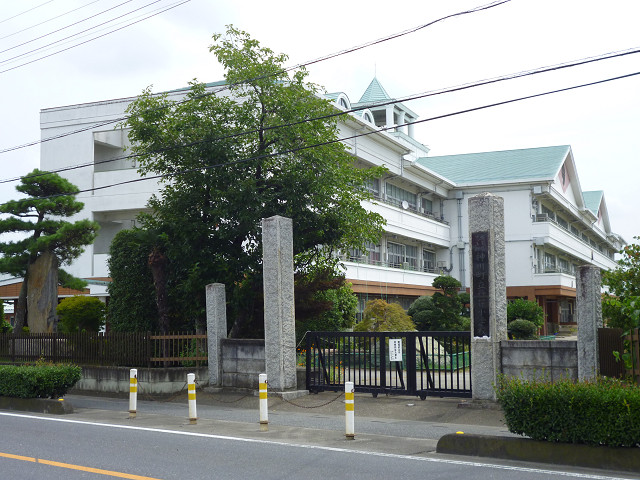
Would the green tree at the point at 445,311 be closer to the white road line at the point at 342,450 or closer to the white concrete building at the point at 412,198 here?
the white concrete building at the point at 412,198

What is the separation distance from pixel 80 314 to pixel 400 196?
24458mm

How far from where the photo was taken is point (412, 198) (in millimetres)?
46594

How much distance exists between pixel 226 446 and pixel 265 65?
37.5ft

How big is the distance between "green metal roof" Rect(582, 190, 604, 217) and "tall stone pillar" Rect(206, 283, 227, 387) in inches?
2133

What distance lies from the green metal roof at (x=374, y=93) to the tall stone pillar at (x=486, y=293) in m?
38.1

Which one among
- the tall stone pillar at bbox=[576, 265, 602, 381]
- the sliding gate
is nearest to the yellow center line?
the sliding gate

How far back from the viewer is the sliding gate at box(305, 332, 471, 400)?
14.3 m

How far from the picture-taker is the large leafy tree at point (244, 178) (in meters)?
18.2

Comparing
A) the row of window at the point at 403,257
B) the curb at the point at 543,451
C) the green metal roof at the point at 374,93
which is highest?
the green metal roof at the point at 374,93

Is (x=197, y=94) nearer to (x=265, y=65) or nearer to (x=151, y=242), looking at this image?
(x=265, y=65)

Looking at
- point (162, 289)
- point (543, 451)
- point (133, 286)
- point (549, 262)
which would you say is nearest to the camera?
point (543, 451)

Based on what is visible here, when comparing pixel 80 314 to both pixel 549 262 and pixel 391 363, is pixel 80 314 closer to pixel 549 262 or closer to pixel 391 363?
pixel 391 363

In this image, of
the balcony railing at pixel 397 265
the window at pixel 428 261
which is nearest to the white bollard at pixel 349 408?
the balcony railing at pixel 397 265

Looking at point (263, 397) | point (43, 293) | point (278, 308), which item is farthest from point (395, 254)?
point (263, 397)
